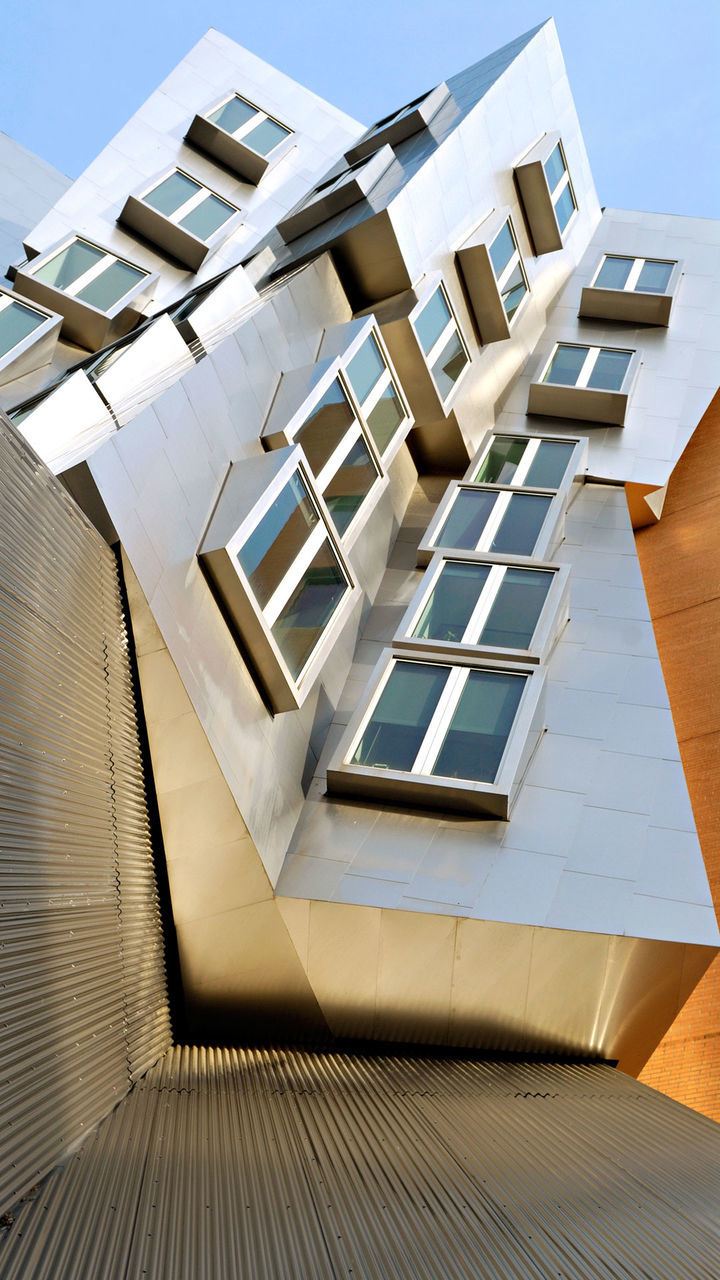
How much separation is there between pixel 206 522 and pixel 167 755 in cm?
286

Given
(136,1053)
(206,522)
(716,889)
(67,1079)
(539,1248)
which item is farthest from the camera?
(716,889)

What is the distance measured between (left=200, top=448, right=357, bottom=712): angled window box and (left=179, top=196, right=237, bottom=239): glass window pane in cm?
1477

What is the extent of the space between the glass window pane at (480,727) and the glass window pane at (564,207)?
16869mm

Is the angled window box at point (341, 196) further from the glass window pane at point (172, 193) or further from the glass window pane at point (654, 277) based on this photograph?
the glass window pane at point (654, 277)

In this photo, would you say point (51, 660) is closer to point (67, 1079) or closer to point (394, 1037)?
point (67, 1079)

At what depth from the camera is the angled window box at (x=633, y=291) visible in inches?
1022

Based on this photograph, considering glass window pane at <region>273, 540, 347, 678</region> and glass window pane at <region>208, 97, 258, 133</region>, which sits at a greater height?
glass window pane at <region>208, 97, 258, 133</region>

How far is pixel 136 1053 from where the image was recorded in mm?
10781

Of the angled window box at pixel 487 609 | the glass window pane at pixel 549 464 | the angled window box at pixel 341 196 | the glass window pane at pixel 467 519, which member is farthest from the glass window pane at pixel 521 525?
the angled window box at pixel 341 196

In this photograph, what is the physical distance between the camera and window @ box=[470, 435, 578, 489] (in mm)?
20500

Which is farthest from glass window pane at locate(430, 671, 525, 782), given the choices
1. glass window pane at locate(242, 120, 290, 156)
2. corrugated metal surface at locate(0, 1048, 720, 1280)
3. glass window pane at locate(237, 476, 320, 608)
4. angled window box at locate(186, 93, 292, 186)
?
glass window pane at locate(242, 120, 290, 156)

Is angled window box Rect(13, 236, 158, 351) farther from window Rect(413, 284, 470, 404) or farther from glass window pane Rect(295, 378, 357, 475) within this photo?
glass window pane Rect(295, 378, 357, 475)

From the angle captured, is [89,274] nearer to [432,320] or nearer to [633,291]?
[432,320]

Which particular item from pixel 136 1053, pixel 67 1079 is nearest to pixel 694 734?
pixel 136 1053
